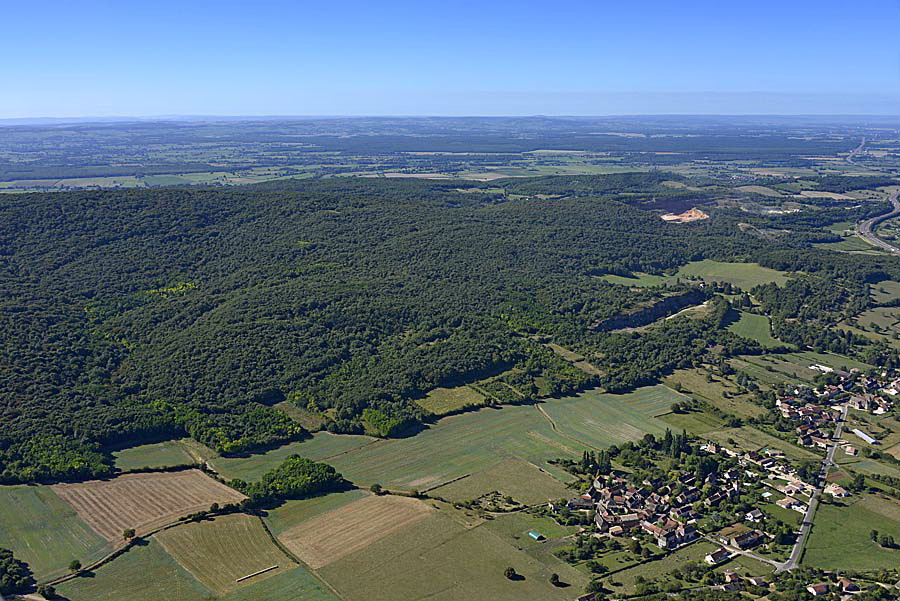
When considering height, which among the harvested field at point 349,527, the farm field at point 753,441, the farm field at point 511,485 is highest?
the harvested field at point 349,527

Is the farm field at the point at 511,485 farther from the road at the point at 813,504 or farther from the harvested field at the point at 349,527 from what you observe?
the road at the point at 813,504

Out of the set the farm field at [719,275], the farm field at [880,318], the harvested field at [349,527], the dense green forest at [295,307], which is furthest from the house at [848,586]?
the farm field at [719,275]

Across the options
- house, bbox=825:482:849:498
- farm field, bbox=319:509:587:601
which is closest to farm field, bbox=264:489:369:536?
farm field, bbox=319:509:587:601

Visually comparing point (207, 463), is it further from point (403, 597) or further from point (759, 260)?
point (759, 260)

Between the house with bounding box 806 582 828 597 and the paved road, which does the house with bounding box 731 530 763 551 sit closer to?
the house with bounding box 806 582 828 597

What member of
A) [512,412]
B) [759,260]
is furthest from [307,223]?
[759,260]
